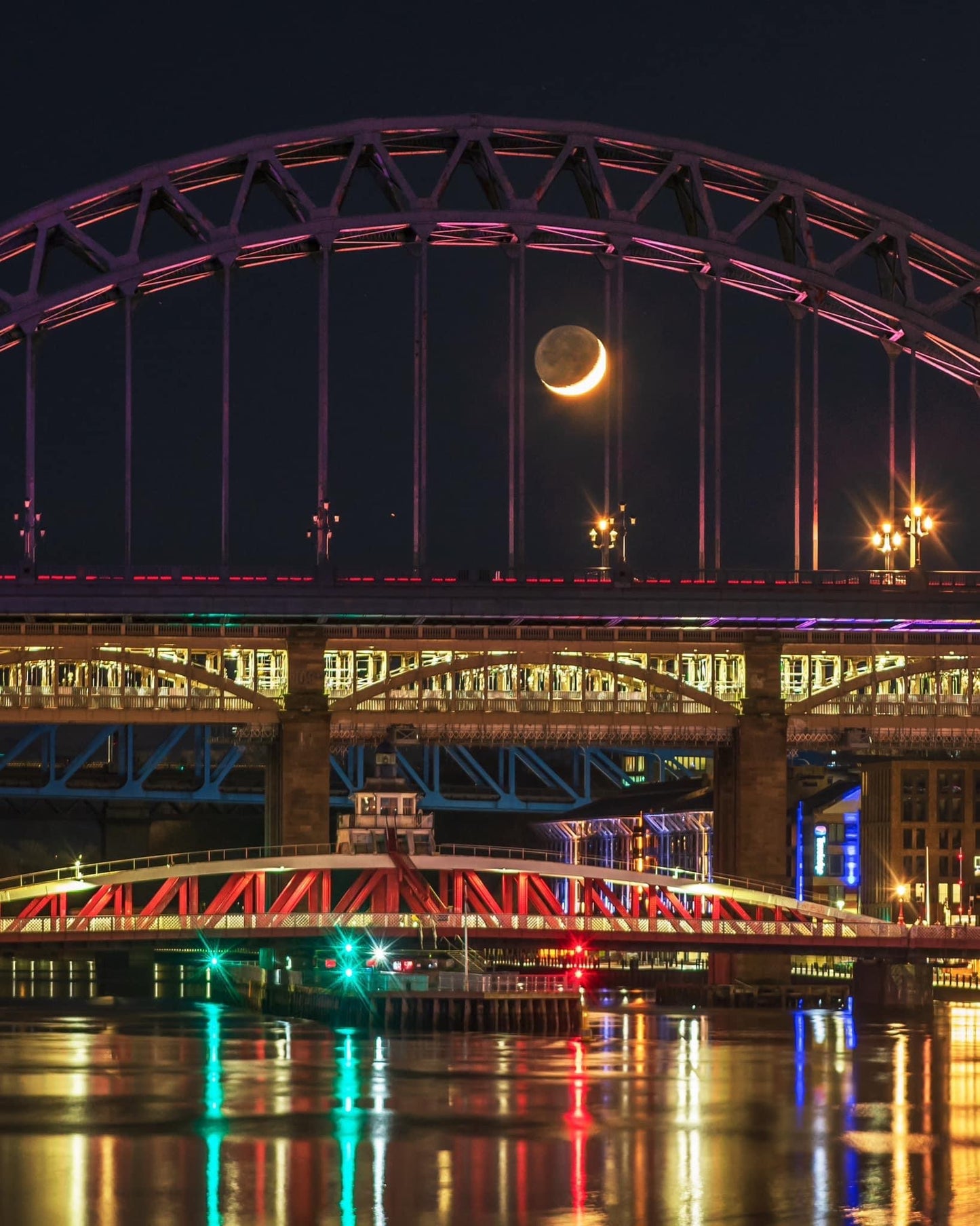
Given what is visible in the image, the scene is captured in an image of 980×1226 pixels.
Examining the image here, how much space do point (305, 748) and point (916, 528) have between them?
3164cm

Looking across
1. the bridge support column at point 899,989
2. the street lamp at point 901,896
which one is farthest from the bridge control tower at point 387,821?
the street lamp at point 901,896

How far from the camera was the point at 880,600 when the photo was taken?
120 metres

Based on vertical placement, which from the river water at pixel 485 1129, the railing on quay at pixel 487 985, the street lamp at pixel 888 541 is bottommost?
the river water at pixel 485 1129

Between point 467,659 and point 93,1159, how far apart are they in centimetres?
6326

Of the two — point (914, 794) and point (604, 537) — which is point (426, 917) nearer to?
point (604, 537)

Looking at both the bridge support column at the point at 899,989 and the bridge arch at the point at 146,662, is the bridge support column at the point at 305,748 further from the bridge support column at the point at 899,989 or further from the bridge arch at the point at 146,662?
the bridge support column at the point at 899,989

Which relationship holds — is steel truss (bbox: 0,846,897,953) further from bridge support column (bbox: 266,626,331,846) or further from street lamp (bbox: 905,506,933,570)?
street lamp (bbox: 905,506,933,570)

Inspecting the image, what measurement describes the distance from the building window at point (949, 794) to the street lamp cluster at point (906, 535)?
3975cm

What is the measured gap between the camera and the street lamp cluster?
4761 inches

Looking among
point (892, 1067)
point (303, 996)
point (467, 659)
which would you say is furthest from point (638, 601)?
point (892, 1067)

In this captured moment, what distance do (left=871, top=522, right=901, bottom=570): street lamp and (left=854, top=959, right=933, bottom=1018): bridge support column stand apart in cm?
2036

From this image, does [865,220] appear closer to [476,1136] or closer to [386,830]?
[386,830]

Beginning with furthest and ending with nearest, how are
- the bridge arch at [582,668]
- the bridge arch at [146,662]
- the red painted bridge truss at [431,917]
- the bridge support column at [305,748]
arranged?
the bridge arch at [582,668], the bridge arch at [146,662], the bridge support column at [305,748], the red painted bridge truss at [431,917]

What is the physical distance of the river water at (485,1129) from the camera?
5266 cm
